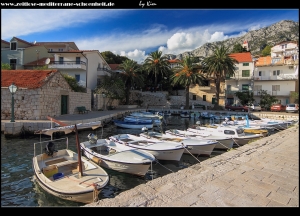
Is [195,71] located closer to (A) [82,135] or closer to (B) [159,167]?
(A) [82,135]

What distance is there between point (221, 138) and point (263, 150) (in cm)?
443

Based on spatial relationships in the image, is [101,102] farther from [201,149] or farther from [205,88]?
[205,88]

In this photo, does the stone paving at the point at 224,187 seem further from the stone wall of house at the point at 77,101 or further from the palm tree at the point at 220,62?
the palm tree at the point at 220,62

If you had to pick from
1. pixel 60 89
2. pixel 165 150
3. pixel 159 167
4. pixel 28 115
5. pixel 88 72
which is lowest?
pixel 159 167

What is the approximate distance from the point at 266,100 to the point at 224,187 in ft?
131

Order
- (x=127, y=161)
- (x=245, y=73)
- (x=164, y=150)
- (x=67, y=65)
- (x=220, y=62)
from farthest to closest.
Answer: (x=245, y=73), (x=220, y=62), (x=67, y=65), (x=164, y=150), (x=127, y=161)

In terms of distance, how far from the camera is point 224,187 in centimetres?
496

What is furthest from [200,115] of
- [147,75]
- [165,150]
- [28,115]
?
[28,115]

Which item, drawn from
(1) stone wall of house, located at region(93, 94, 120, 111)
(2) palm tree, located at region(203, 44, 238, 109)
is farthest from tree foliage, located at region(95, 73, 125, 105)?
(2) palm tree, located at region(203, 44, 238, 109)

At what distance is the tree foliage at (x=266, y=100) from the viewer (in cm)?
3856

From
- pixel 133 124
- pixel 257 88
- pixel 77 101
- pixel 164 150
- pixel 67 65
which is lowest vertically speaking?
pixel 133 124

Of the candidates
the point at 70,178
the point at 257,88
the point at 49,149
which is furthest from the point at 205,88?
the point at 70,178

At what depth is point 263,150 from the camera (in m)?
9.27

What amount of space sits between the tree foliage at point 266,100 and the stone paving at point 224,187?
3551cm
